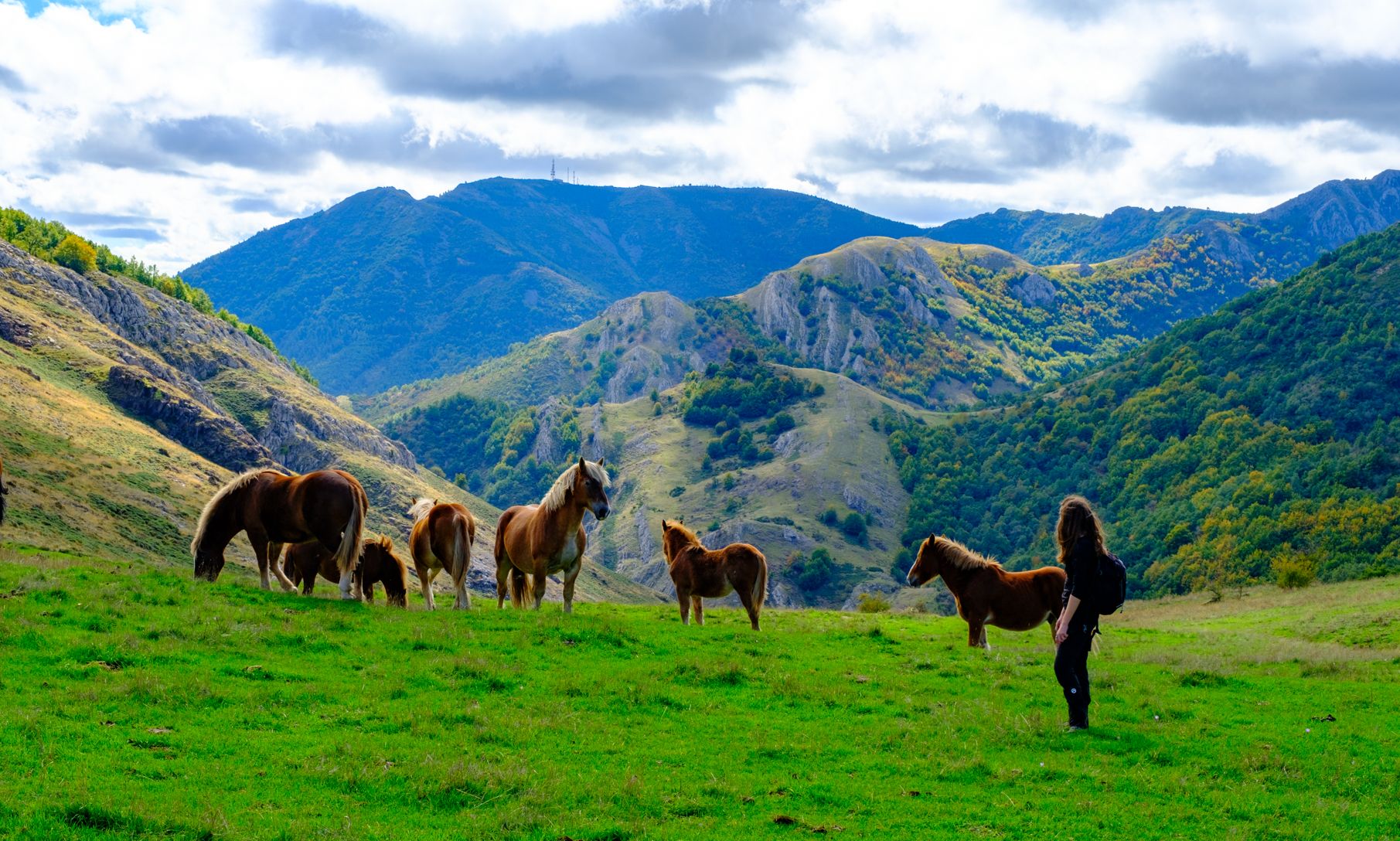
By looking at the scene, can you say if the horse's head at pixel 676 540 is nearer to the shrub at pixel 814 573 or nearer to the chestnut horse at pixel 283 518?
the chestnut horse at pixel 283 518

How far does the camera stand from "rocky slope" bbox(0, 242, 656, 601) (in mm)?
49438

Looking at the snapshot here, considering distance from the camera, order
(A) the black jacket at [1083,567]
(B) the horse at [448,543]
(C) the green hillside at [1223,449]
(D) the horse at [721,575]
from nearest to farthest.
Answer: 1. (A) the black jacket at [1083,567]
2. (B) the horse at [448,543]
3. (D) the horse at [721,575]
4. (C) the green hillside at [1223,449]

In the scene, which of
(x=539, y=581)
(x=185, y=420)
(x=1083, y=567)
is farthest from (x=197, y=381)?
(x=1083, y=567)

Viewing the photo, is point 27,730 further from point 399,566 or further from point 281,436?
point 281,436

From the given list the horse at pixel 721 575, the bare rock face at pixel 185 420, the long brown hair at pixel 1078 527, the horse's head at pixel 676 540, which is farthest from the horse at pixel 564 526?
the bare rock face at pixel 185 420

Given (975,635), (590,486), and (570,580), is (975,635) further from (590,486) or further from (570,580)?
(590,486)

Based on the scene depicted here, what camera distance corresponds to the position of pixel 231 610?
53.7ft

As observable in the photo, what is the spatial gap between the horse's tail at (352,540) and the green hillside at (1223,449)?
48.5 metres

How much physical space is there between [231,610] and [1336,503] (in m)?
96.8

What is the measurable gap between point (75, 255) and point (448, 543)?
112m

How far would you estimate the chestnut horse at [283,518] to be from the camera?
19.0 metres

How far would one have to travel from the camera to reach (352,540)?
19.0 meters

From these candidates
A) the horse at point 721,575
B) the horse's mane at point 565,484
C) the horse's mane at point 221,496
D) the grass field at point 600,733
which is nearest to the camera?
the grass field at point 600,733

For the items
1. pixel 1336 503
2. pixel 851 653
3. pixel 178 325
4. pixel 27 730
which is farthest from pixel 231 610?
pixel 178 325
